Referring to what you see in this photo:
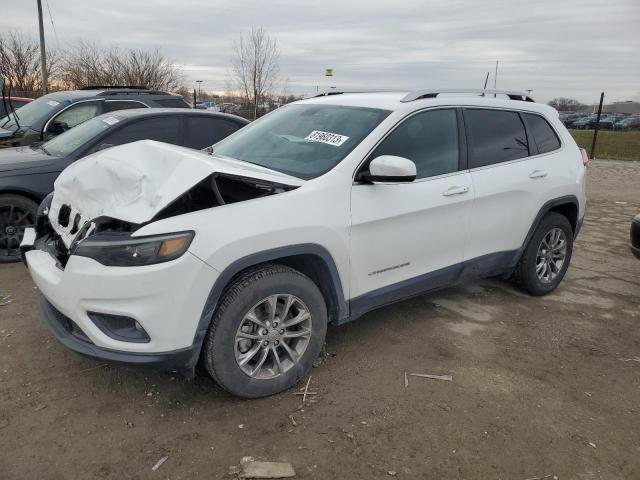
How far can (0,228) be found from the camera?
5.02 meters

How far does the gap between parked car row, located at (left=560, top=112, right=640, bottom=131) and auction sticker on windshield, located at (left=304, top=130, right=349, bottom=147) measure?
39.3 meters

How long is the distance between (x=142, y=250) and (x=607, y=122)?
46.7m

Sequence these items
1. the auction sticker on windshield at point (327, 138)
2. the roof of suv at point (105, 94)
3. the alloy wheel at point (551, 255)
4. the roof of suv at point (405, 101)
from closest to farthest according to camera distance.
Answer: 1. the auction sticker on windshield at point (327, 138)
2. the roof of suv at point (405, 101)
3. the alloy wheel at point (551, 255)
4. the roof of suv at point (105, 94)


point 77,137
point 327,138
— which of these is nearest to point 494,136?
point 327,138

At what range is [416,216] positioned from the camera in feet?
11.3

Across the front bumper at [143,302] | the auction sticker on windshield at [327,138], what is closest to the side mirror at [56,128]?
the auction sticker on windshield at [327,138]

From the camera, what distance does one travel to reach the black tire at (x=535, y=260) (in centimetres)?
446

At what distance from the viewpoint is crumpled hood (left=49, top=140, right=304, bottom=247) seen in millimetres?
2695

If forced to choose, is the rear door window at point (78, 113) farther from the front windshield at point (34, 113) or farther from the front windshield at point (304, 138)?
the front windshield at point (304, 138)

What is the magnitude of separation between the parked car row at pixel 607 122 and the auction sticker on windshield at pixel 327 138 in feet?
129

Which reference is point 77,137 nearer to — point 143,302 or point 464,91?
point 143,302

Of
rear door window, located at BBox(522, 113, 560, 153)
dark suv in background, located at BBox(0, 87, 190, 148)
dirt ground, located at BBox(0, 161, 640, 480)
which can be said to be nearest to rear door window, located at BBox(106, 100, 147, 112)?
dark suv in background, located at BBox(0, 87, 190, 148)

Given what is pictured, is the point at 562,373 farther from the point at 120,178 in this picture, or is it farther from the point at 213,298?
the point at 120,178

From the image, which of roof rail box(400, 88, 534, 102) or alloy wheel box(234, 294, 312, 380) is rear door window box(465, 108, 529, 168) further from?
alloy wheel box(234, 294, 312, 380)
